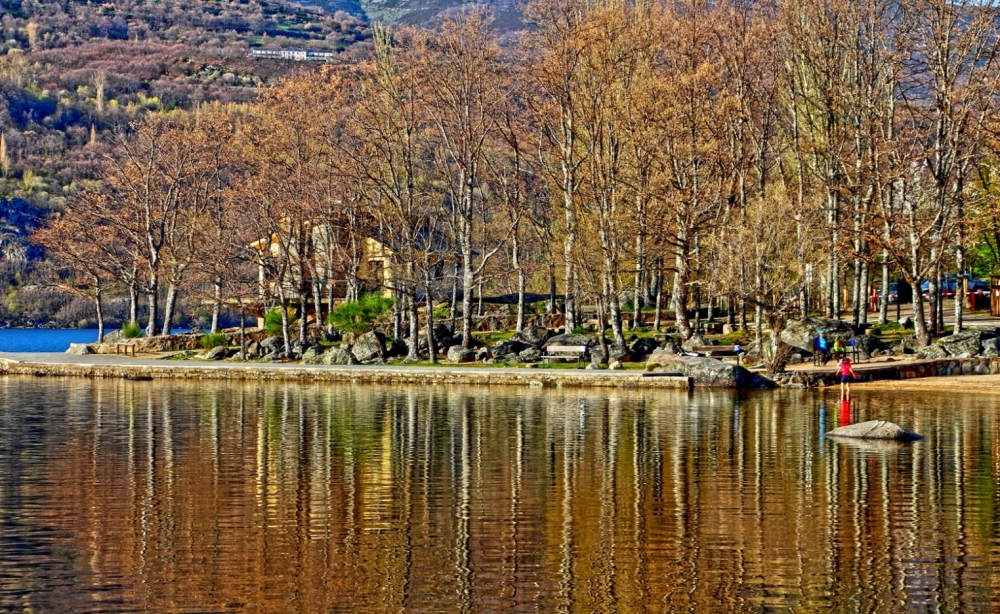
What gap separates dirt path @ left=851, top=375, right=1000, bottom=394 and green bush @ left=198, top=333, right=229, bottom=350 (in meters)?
Answer: 34.0

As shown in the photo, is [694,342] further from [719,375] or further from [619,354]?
[719,375]

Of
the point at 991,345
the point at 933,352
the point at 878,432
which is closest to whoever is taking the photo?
the point at 878,432

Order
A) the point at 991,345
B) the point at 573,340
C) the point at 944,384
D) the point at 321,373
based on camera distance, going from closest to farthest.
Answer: the point at 944,384 < the point at 991,345 < the point at 321,373 < the point at 573,340

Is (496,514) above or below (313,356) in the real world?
below

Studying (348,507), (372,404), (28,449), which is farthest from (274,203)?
(348,507)

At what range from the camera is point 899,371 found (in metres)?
49.3

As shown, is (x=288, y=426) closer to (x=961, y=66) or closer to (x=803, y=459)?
(x=803, y=459)

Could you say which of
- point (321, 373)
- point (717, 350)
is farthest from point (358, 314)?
point (717, 350)

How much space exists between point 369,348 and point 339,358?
205cm

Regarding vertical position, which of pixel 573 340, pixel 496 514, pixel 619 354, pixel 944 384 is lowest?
pixel 496 514

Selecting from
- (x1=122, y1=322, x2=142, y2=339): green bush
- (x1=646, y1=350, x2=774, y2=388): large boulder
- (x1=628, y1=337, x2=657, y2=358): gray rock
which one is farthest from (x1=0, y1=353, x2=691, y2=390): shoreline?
(x1=628, y1=337, x2=657, y2=358): gray rock

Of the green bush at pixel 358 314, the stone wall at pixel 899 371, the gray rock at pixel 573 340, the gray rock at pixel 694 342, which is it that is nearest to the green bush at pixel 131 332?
the green bush at pixel 358 314

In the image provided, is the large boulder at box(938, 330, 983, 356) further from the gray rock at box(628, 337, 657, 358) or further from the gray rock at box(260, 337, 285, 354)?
the gray rock at box(260, 337, 285, 354)

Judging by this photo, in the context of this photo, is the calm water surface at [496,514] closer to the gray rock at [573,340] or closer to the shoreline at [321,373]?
the shoreline at [321,373]
